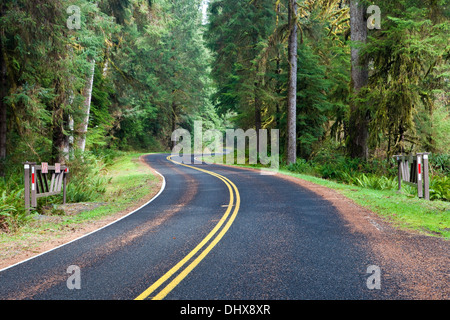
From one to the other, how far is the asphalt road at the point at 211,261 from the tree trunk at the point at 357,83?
10229 mm

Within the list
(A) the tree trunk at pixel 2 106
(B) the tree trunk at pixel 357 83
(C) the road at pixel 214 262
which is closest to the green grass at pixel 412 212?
(C) the road at pixel 214 262

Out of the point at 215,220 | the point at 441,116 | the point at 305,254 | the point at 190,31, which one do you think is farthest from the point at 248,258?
the point at 190,31

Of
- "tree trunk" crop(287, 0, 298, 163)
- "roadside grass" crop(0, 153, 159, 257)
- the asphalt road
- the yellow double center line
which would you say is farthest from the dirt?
"tree trunk" crop(287, 0, 298, 163)

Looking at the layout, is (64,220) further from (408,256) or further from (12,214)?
(408,256)

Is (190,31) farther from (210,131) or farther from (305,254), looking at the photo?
(305,254)

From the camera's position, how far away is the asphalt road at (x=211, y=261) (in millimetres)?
4316

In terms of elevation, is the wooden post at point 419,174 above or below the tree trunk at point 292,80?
below

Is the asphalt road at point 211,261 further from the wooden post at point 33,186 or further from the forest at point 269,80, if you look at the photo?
the forest at point 269,80

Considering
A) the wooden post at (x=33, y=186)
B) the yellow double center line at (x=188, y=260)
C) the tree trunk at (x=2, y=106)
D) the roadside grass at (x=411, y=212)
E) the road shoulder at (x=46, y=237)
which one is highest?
the tree trunk at (x=2, y=106)

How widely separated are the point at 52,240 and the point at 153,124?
5183 centimetres

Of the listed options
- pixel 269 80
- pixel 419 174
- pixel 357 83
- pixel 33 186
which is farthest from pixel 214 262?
pixel 269 80

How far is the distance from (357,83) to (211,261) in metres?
16.1

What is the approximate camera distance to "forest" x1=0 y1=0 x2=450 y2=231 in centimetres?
1242

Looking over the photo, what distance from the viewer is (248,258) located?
5.59m
